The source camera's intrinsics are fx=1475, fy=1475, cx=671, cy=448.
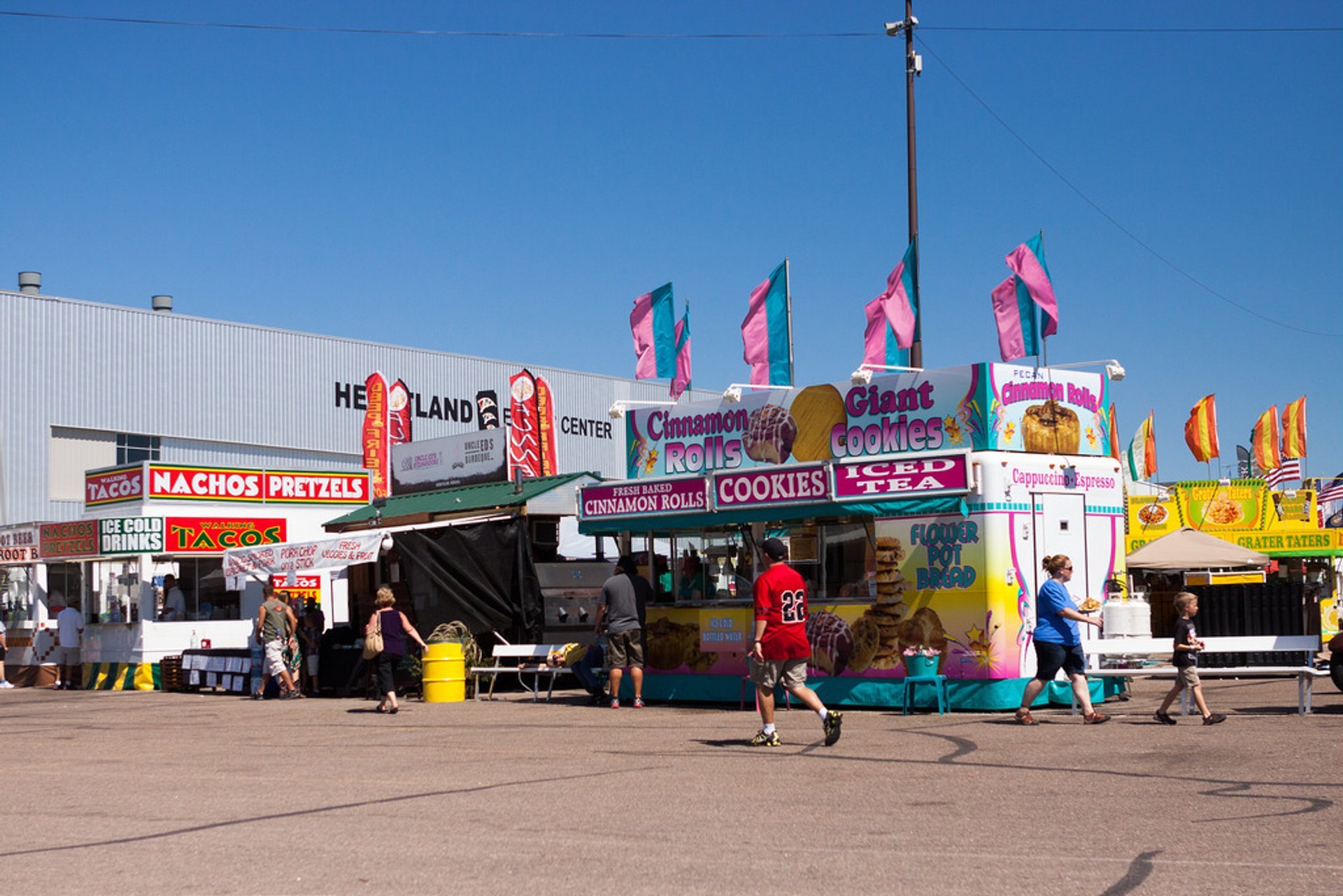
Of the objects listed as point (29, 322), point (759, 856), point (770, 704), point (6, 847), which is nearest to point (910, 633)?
point (770, 704)

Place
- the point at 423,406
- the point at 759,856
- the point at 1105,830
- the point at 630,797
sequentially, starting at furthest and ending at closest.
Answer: the point at 423,406, the point at 630,797, the point at 1105,830, the point at 759,856

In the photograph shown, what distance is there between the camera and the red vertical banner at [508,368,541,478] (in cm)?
2494

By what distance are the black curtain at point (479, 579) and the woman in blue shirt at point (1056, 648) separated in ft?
30.9

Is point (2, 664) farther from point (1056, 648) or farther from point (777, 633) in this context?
point (1056, 648)

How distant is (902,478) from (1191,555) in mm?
13921

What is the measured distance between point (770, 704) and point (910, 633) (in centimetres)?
384

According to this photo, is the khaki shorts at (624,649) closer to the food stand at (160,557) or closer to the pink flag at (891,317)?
the pink flag at (891,317)

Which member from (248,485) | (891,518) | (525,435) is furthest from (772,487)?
(248,485)

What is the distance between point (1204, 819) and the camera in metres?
8.23

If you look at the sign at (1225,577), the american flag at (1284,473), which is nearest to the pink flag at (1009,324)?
the sign at (1225,577)

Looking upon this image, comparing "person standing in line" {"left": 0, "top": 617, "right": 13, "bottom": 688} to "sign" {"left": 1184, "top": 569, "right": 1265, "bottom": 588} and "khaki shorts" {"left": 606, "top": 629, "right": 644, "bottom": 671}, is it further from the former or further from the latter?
"sign" {"left": 1184, "top": 569, "right": 1265, "bottom": 588}

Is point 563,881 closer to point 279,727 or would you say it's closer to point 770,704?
point 770,704

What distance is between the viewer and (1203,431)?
41688 millimetres

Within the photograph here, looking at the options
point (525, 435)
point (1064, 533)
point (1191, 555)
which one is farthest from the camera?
point (1191, 555)
